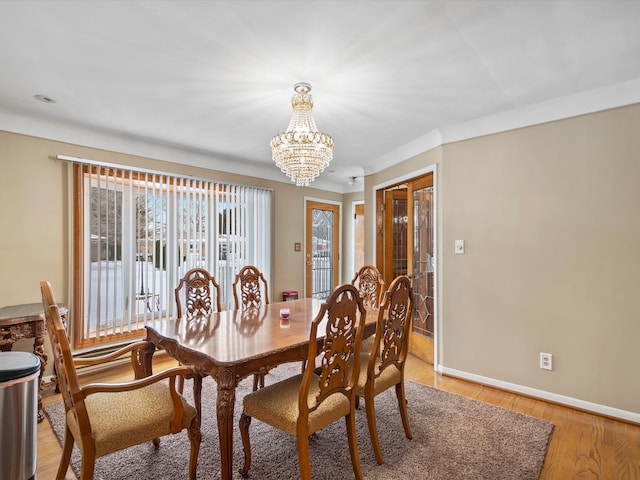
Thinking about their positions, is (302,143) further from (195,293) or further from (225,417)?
(225,417)

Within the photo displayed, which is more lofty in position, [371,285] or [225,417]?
[371,285]

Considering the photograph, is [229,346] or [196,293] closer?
[229,346]

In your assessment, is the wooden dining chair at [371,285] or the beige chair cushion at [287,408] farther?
the wooden dining chair at [371,285]

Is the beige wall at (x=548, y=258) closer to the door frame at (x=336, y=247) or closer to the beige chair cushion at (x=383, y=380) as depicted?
the beige chair cushion at (x=383, y=380)

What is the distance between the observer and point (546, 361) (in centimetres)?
274

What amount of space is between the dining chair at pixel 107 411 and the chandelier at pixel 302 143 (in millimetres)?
1540

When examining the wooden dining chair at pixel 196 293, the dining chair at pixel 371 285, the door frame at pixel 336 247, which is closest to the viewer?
the wooden dining chair at pixel 196 293

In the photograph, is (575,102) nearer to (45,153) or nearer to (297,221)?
(297,221)

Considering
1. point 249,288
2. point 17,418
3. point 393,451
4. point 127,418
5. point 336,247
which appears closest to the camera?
point 127,418

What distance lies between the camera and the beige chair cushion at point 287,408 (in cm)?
164

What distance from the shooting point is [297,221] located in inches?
212

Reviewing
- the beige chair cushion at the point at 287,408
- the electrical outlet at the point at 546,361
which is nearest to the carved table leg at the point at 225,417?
the beige chair cushion at the point at 287,408

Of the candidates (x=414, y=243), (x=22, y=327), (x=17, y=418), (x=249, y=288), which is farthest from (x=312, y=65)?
(x=22, y=327)

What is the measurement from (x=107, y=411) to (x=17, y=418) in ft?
2.01
